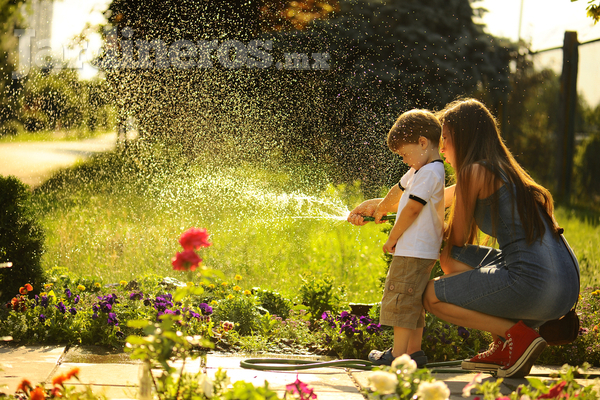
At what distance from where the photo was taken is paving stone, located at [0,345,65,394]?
2.08m

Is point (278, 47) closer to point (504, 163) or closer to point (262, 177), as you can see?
point (262, 177)

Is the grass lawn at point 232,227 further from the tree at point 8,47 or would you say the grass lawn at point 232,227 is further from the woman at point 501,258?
the tree at point 8,47

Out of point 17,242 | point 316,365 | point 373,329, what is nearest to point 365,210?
point 373,329

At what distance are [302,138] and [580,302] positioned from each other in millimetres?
5857

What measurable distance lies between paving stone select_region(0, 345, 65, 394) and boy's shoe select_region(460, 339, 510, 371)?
169cm

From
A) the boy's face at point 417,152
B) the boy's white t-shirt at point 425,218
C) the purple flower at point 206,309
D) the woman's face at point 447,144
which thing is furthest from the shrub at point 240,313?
the woman's face at point 447,144

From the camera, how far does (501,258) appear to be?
245 centimetres

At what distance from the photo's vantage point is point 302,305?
130 inches

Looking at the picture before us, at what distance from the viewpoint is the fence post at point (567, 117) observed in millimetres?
8117

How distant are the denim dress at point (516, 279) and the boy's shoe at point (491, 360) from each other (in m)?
0.14

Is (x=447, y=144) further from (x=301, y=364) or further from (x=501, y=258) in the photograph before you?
(x=301, y=364)

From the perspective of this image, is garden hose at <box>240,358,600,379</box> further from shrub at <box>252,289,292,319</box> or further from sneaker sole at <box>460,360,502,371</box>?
shrub at <box>252,289,292,319</box>

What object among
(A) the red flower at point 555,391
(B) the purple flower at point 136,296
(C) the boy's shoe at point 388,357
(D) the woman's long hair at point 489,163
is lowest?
(C) the boy's shoe at point 388,357

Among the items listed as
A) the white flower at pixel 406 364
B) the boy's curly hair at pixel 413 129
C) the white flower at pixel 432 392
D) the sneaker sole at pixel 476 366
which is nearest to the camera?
the white flower at pixel 432 392
